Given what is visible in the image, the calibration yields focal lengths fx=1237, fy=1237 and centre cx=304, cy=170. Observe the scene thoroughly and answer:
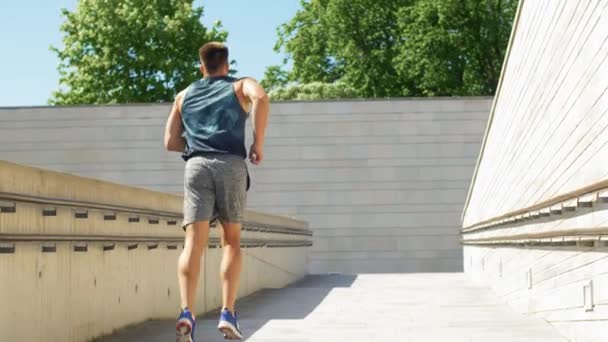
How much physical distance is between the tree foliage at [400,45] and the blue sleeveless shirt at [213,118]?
4275 cm

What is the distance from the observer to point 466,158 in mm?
30719

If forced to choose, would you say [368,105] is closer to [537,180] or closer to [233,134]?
[537,180]

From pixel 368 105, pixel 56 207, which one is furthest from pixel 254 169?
pixel 56 207

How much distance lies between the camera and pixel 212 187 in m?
6.91

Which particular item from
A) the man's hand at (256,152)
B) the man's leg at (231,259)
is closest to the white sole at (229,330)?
the man's leg at (231,259)

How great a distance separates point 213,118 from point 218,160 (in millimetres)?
266

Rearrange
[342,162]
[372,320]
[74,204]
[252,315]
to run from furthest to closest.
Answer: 1. [342,162]
2. [252,315]
3. [372,320]
4. [74,204]

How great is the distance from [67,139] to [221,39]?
79.1 ft

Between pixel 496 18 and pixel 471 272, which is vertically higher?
pixel 496 18

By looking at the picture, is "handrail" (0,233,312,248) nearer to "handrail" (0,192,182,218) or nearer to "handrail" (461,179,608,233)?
"handrail" (0,192,182,218)

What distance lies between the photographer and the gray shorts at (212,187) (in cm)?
687

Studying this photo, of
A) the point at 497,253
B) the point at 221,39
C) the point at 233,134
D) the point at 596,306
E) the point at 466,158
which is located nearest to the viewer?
the point at 233,134

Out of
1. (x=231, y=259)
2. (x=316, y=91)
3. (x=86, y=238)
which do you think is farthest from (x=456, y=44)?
(x=231, y=259)

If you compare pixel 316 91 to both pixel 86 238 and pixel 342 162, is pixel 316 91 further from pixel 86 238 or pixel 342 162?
pixel 86 238
